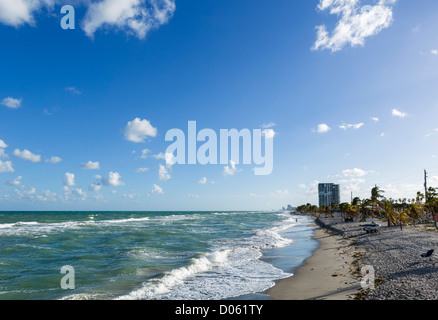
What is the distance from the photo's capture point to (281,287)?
1373cm

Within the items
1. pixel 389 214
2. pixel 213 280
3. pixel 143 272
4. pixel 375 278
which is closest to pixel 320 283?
pixel 375 278

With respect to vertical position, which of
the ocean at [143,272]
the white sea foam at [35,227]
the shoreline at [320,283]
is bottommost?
the white sea foam at [35,227]

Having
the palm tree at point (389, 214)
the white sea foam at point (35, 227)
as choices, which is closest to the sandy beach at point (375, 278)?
the palm tree at point (389, 214)

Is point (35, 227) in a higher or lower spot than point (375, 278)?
lower

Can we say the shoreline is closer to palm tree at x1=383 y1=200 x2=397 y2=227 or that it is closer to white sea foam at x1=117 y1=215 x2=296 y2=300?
white sea foam at x1=117 y1=215 x2=296 y2=300

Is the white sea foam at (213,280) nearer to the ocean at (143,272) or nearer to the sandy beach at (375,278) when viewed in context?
the ocean at (143,272)

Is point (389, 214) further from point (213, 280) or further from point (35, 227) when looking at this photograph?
point (35, 227)

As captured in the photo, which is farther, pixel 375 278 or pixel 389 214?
pixel 389 214

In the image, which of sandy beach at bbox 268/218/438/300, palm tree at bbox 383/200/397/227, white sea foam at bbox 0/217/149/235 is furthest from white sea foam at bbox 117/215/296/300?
white sea foam at bbox 0/217/149/235

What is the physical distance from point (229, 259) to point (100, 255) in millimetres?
11616
